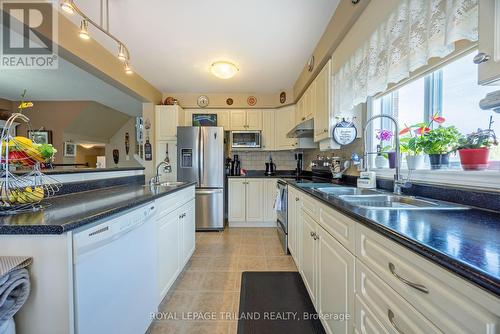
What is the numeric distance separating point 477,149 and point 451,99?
45cm

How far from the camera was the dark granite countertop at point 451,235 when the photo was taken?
1.52 feet

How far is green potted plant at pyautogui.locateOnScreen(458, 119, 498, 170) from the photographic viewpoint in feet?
3.63

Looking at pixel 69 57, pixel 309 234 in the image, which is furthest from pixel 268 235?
pixel 69 57

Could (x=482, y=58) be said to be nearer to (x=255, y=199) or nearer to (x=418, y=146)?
(x=418, y=146)

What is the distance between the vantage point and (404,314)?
0.67 m

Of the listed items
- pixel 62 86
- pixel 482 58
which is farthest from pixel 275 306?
pixel 62 86

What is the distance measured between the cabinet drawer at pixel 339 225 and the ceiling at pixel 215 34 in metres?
1.74

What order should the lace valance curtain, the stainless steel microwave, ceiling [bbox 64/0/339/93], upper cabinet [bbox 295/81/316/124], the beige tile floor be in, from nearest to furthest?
the lace valance curtain, the beige tile floor, ceiling [bbox 64/0/339/93], upper cabinet [bbox 295/81/316/124], the stainless steel microwave

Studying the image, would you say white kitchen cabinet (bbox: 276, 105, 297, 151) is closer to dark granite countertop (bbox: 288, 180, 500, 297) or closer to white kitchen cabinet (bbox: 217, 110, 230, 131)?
white kitchen cabinet (bbox: 217, 110, 230, 131)

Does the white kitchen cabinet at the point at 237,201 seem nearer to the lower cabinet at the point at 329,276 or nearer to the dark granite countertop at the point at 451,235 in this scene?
the lower cabinet at the point at 329,276

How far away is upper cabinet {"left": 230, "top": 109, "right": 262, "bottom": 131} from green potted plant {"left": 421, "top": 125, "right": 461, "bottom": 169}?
3.05 metres

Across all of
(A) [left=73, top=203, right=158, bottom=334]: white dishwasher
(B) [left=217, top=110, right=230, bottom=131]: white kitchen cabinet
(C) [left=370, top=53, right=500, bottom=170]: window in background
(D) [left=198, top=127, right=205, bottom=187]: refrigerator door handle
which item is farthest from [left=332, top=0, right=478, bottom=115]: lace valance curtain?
(B) [left=217, top=110, right=230, bottom=131]: white kitchen cabinet

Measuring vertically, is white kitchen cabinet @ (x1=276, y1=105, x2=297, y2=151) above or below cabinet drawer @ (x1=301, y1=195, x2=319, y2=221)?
above

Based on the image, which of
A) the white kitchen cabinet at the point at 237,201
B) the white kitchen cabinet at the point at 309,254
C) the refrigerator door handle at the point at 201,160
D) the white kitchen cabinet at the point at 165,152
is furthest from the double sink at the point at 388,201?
the white kitchen cabinet at the point at 165,152
